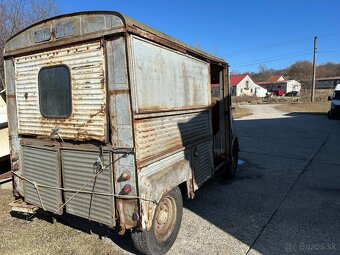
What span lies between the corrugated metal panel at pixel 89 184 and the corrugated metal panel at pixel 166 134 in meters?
0.41

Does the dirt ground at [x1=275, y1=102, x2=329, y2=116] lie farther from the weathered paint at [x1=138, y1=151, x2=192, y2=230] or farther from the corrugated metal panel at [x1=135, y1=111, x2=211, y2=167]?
the weathered paint at [x1=138, y1=151, x2=192, y2=230]

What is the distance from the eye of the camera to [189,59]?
4.49 meters

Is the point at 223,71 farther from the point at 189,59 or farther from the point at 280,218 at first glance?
the point at 280,218

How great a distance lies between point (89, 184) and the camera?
3510 millimetres

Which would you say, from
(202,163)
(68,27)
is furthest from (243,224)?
(68,27)

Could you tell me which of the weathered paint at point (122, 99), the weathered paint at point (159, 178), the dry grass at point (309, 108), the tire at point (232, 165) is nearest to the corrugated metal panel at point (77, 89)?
the weathered paint at point (122, 99)

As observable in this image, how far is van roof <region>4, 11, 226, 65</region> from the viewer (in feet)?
10.3

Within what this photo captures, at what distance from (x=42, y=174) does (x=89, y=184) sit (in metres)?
0.88

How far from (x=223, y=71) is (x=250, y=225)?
3.15 metres

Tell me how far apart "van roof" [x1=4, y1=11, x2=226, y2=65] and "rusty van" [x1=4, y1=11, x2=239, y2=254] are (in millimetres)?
12

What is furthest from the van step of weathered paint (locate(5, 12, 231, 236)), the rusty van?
weathered paint (locate(5, 12, 231, 236))

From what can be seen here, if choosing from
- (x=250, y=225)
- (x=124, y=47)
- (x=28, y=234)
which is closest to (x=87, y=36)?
(x=124, y=47)

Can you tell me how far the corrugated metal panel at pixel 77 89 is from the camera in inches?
130

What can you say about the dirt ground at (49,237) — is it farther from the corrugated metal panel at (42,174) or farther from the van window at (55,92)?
the van window at (55,92)
